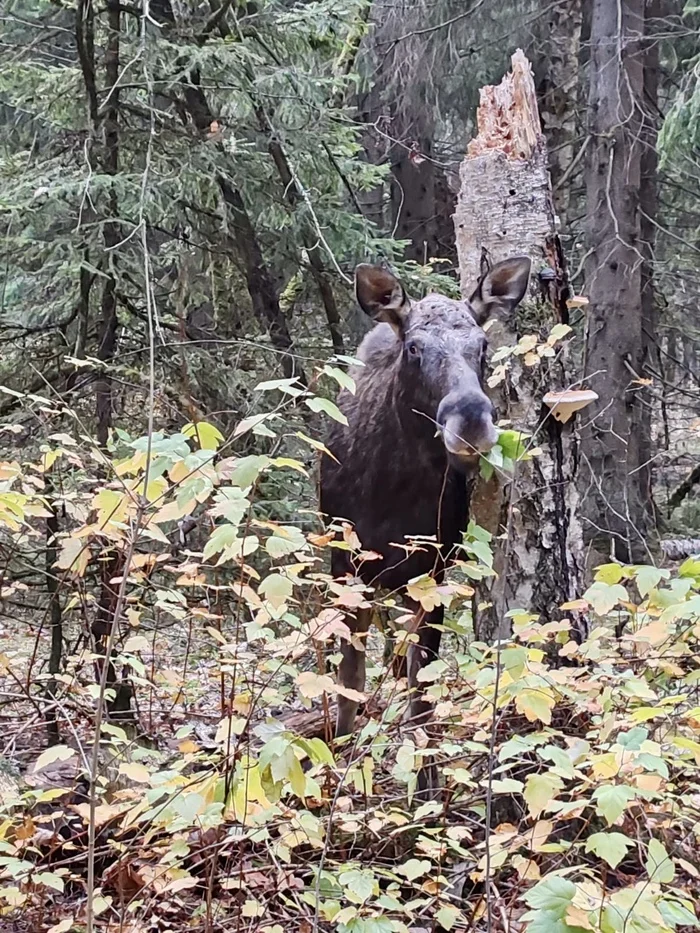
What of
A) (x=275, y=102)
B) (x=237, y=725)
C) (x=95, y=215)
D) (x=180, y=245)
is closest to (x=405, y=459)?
(x=237, y=725)

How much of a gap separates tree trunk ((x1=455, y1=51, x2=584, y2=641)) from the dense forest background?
0.37ft

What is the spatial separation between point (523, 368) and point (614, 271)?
5.78 metres

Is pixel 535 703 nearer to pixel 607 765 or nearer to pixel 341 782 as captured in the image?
pixel 607 765

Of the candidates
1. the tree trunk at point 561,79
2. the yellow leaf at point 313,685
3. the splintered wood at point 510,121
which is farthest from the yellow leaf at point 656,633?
the tree trunk at point 561,79

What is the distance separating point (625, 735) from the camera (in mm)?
2662

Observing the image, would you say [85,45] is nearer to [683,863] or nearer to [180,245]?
[180,245]

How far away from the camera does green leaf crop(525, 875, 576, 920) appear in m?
2.28

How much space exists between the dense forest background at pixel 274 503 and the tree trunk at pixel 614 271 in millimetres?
38

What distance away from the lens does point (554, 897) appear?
2.29 metres

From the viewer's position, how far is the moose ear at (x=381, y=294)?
4816mm

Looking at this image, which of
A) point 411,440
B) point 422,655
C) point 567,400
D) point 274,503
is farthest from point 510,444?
point 274,503

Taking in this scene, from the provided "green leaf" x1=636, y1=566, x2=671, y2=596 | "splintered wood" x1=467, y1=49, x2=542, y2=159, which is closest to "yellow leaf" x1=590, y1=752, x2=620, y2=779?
"green leaf" x1=636, y1=566, x2=671, y2=596

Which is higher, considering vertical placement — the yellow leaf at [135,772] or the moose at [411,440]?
the moose at [411,440]

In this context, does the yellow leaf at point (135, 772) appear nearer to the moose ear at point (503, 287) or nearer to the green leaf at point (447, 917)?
the green leaf at point (447, 917)
